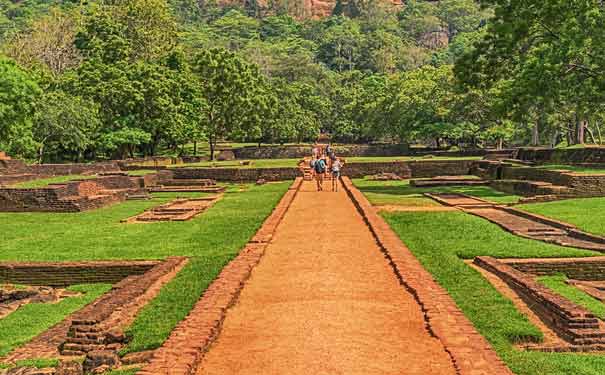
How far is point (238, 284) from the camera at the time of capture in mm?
8070

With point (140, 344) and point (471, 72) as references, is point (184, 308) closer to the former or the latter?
point (140, 344)

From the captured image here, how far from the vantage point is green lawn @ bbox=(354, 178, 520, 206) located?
19.7 metres

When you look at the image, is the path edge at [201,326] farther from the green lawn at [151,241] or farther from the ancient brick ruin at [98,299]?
the ancient brick ruin at [98,299]

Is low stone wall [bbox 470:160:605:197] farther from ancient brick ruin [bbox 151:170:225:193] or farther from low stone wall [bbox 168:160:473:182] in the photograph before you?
ancient brick ruin [bbox 151:170:225:193]

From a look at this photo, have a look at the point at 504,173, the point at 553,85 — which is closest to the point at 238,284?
the point at 553,85

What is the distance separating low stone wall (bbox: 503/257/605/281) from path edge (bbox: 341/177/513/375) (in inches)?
74.0

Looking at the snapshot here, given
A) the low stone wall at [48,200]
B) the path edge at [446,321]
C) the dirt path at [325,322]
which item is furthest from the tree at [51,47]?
the path edge at [446,321]

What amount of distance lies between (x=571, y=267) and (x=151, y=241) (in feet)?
25.6

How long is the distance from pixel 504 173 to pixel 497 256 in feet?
50.5

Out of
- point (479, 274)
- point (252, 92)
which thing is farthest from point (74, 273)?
point (252, 92)

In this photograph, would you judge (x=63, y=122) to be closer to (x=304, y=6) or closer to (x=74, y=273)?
(x=74, y=273)

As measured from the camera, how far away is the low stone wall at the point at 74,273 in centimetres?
1083

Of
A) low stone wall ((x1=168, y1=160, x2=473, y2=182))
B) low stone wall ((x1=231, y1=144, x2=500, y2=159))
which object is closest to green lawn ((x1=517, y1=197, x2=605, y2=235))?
low stone wall ((x1=168, y1=160, x2=473, y2=182))

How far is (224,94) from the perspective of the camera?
4288 centimetres
